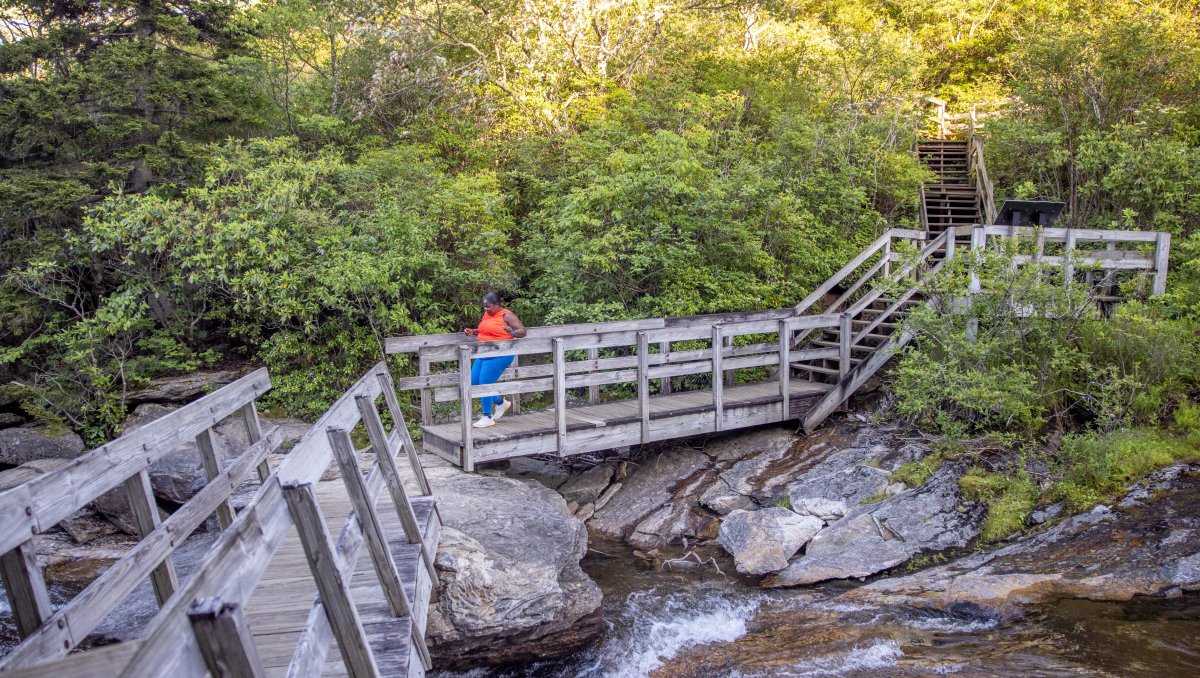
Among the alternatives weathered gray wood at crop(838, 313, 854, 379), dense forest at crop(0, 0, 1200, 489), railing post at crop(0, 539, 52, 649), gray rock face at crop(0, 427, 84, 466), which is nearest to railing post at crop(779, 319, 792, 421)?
weathered gray wood at crop(838, 313, 854, 379)

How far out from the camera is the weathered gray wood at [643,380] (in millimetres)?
9438

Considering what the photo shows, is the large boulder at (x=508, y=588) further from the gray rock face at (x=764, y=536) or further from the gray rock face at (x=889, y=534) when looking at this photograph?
the gray rock face at (x=889, y=534)

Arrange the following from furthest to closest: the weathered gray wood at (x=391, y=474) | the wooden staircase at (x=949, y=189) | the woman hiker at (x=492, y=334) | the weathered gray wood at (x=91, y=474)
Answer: the wooden staircase at (x=949, y=189) → the woman hiker at (x=492, y=334) → the weathered gray wood at (x=391, y=474) → the weathered gray wood at (x=91, y=474)

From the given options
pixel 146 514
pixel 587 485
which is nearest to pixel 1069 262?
pixel 587 485

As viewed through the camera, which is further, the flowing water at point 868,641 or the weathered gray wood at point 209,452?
the flowing water at point 868,641

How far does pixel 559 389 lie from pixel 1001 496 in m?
5.18

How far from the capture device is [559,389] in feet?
29.3

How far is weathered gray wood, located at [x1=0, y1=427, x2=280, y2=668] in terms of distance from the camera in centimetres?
313

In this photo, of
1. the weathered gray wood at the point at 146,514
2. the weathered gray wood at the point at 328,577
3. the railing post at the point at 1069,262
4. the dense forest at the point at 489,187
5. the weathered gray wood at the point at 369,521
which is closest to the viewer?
the weathered gray wood at the point at 328,577

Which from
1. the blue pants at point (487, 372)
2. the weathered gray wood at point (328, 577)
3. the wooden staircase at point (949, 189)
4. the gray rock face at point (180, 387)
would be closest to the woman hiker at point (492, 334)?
the blue pants at point (487, 372)

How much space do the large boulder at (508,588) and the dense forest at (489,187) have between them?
4.91 m

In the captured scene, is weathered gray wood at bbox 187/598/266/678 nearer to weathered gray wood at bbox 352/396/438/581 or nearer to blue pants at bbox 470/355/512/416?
weathered gray wood at bbox 352/396/438/581

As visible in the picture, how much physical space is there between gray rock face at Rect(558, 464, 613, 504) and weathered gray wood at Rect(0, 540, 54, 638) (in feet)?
23.3

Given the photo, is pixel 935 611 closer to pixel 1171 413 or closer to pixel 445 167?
pixel 1171 413
